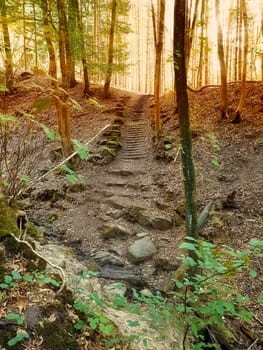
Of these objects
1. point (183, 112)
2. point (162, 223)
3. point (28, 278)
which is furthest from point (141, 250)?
point (28, 278)

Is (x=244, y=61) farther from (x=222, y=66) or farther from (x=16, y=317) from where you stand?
(x=16, y=317)

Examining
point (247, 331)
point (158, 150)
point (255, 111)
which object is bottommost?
point (247, 331)

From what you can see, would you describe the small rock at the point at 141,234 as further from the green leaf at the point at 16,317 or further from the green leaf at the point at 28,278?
the green leaf at the point at 16,317

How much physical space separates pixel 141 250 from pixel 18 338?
3.39 m

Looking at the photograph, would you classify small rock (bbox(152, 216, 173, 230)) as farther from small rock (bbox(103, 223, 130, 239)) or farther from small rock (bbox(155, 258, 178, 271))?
small rock (bbox(155, 258, 178, 271))

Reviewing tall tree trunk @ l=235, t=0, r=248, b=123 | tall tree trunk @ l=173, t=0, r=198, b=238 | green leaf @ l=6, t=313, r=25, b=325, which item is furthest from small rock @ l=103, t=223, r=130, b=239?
tall tree trunk @ l=235, t=0, r=248, b=123

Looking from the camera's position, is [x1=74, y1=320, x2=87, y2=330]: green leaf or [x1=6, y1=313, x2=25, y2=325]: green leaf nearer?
[x1=6, y1=313, x2=25, y2=325]: green leaf

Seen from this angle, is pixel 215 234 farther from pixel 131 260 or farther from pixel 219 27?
pixel 219 27

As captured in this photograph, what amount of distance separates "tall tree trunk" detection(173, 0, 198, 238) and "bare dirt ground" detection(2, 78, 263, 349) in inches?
37.5

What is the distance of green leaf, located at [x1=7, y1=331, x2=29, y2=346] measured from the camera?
6.17 ft

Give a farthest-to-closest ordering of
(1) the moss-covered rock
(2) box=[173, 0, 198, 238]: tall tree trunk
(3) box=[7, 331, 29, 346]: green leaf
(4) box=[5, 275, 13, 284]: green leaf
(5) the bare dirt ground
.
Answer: (5) the bare dirt ground
(2) box=[173, 0, 198, 238]: tall tree trunk
(1) the moss-covered rock
(4) box=[5, 275, 13, 284]: green leaf
(3) box=[7, 331, 29, 346]: green leaf

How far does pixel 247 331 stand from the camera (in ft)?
12.2

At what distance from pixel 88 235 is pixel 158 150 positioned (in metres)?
4.11

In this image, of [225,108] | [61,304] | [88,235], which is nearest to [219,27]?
[225,108]
